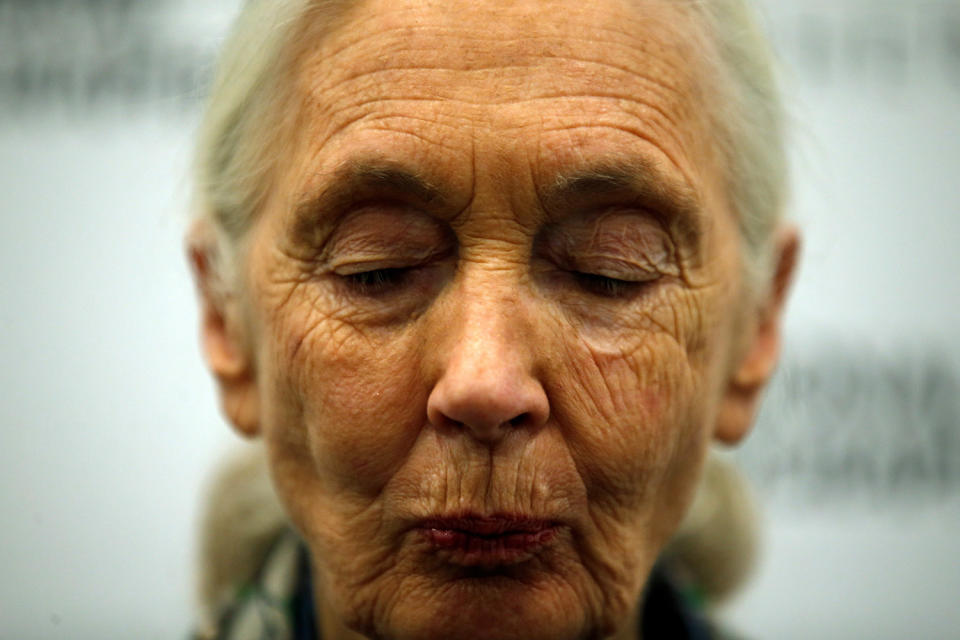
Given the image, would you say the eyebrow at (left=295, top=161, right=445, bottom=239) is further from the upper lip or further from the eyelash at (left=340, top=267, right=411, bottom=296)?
the upper lip

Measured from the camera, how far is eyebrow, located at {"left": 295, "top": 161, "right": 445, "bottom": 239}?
1156 millimetres

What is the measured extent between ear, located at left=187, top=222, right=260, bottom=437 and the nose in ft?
1.34

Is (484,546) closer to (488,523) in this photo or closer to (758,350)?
(488,523)

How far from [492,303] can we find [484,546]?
0.29 metres

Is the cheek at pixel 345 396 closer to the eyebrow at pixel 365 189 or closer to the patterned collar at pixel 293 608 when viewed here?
the eyebrow at pixel 365 189

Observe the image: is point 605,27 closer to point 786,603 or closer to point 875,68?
Result: point 875,68

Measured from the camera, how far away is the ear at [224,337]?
144 centimetres

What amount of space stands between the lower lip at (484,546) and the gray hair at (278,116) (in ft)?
1.72

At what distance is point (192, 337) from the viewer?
233 centimetres

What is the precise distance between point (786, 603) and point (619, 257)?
1.59 m

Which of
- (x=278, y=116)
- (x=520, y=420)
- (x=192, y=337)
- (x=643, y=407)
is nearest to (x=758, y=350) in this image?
(x=643, y=407)

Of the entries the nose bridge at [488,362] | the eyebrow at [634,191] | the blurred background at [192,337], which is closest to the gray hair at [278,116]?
the eyebrow at [634,191]

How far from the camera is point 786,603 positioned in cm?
247

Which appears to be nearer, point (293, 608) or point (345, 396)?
point (345, 396)
